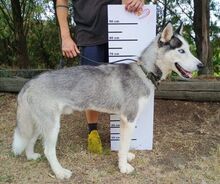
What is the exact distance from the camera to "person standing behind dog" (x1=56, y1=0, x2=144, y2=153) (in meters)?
4.66

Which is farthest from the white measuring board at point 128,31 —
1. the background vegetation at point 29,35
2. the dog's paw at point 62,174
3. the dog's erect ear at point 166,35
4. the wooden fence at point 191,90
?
the background vegetation at point 29,35

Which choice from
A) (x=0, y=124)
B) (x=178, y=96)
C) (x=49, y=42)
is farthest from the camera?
(x=49, y=42)

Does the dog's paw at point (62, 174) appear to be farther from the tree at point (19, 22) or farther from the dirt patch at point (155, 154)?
the tree at point (19, 22)

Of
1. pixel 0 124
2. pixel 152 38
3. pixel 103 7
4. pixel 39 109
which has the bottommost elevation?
pixel 0 124

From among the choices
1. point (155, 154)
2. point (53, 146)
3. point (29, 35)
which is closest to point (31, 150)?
point (53, 146)

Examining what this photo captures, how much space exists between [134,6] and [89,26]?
0.54 metres

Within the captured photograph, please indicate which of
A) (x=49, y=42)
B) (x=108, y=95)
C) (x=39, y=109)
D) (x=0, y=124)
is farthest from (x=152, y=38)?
(x=49, y=42)

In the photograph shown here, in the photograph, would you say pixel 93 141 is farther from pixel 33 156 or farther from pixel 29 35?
pixel 29 35

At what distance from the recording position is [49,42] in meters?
11.9

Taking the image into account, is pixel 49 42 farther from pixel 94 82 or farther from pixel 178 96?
pixel 94 82

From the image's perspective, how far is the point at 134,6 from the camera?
4.65 metres

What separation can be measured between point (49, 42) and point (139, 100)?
782 cm

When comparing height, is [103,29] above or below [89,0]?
below

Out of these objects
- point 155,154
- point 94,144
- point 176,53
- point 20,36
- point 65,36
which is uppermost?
point 65,36
